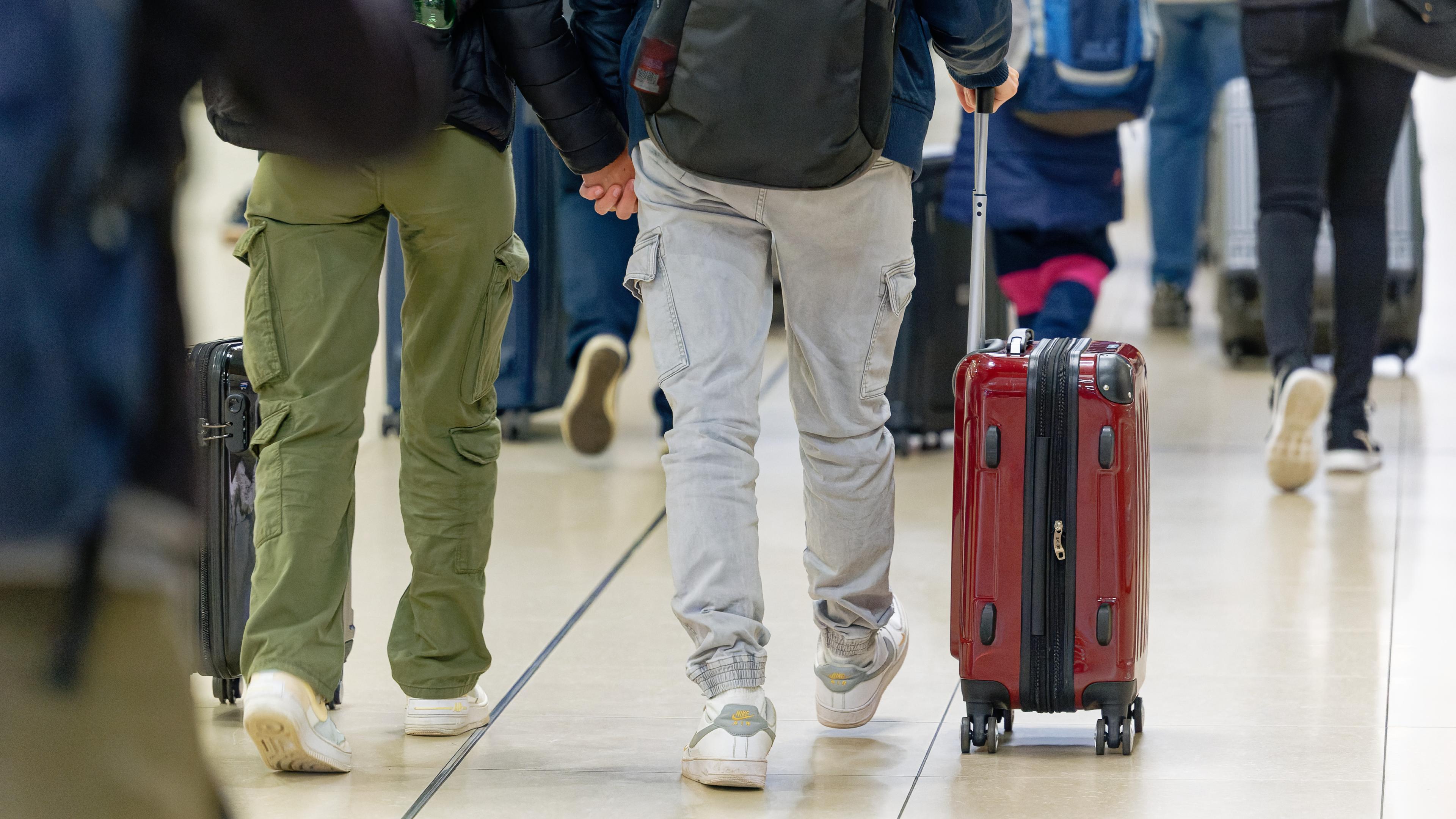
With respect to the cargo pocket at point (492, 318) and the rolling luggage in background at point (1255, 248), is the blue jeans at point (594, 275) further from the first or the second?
the cargo pocket at point (492, 318)

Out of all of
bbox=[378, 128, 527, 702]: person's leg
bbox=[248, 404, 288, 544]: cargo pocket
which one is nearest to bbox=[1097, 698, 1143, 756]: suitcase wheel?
bbox=[378, 128, 527, 702]: person's leg

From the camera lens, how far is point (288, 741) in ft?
8.45

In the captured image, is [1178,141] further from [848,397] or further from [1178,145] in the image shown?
[848,397]

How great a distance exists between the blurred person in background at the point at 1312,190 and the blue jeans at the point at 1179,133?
9.17ft

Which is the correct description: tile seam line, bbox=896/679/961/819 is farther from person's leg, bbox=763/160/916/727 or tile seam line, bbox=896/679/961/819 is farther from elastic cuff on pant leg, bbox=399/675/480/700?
elastic cuff on pant leg, bbox=399/675/480/700

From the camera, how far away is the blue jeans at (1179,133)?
7.53m

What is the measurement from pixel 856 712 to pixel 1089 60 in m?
2.27

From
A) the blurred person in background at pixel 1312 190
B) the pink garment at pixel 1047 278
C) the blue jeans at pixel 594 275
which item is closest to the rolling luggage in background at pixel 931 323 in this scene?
the pink garment at pixel 1047 278

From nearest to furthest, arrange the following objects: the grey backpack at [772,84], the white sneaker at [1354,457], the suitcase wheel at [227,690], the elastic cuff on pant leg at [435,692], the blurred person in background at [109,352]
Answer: the blurred person in background at [109,352] → the grey backpack at [772,84] → the elastic cuff on pant leg at [435,692] → the suitcase wheel at [227,690] → the white sneaker at [1354,457]

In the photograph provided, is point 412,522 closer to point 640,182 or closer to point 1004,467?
point 640,182

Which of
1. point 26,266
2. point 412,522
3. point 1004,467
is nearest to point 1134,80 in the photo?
point 1004,467

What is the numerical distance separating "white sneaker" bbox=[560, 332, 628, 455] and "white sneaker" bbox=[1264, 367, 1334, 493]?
70.1 inches

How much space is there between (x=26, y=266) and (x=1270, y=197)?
163 inches

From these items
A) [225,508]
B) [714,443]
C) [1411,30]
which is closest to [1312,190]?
[1411,30]
